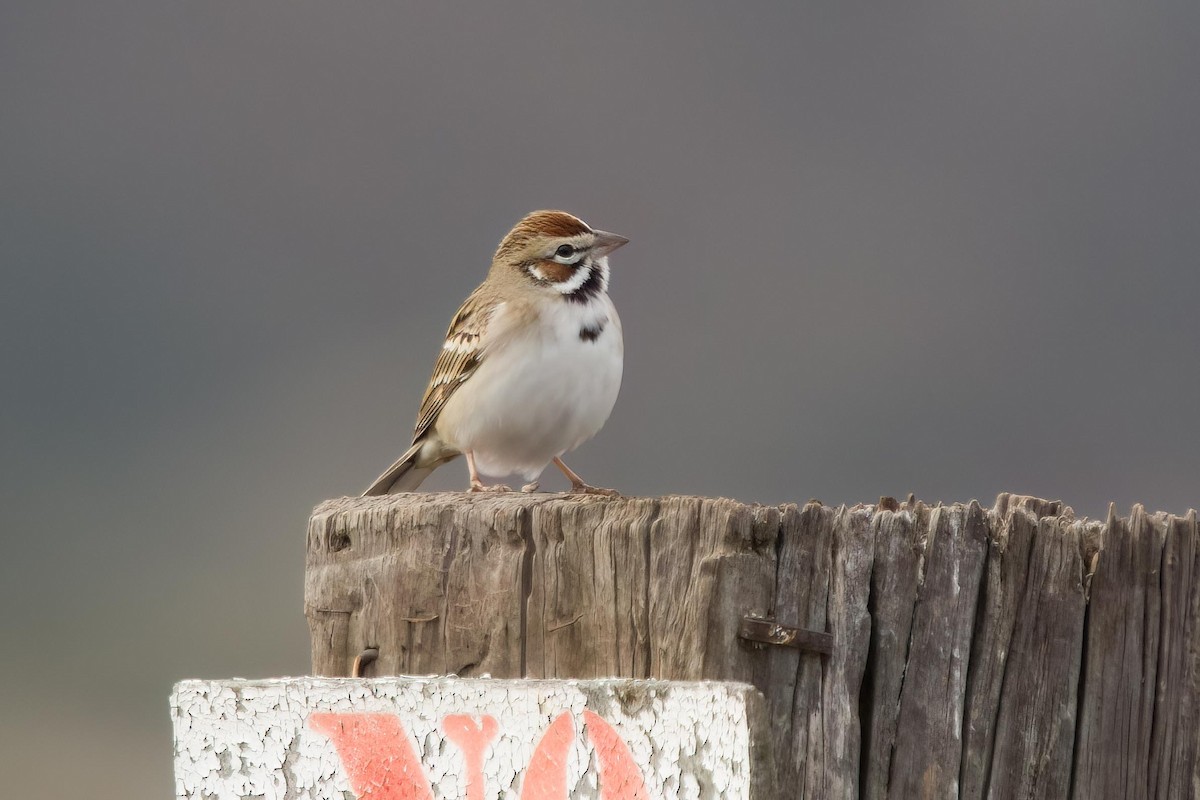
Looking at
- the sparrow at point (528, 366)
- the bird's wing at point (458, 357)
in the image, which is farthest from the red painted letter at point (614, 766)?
the bird's wing at point (458, 357)

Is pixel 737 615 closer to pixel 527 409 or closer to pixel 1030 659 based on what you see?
pixel 1030 659

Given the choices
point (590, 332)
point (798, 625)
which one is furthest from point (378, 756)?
point (590, 332)

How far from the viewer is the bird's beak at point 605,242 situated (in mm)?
6848

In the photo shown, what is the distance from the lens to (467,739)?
3.33 metres

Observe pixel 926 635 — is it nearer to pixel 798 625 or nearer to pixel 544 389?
pixel 798 625

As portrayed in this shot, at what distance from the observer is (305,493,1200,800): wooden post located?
3.18 m

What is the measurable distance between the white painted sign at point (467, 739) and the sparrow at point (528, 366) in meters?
2.88

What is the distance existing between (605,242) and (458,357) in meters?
0.91

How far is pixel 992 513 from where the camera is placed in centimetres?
331

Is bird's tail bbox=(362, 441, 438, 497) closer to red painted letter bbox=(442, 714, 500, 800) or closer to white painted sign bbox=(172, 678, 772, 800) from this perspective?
white painted sign bbox=(172, 678, 772, 800)

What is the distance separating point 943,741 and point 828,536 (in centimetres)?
52

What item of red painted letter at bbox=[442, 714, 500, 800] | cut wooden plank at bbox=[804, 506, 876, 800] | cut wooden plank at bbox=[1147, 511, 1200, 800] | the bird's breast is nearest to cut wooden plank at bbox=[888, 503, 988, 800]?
cut wooden plank at bbox=[804, 506, 876, 800]

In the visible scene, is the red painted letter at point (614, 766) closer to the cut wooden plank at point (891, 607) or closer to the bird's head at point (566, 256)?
the cut wooden plank at point (891, 607)

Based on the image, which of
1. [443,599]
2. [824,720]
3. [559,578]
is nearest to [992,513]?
[824,720]
